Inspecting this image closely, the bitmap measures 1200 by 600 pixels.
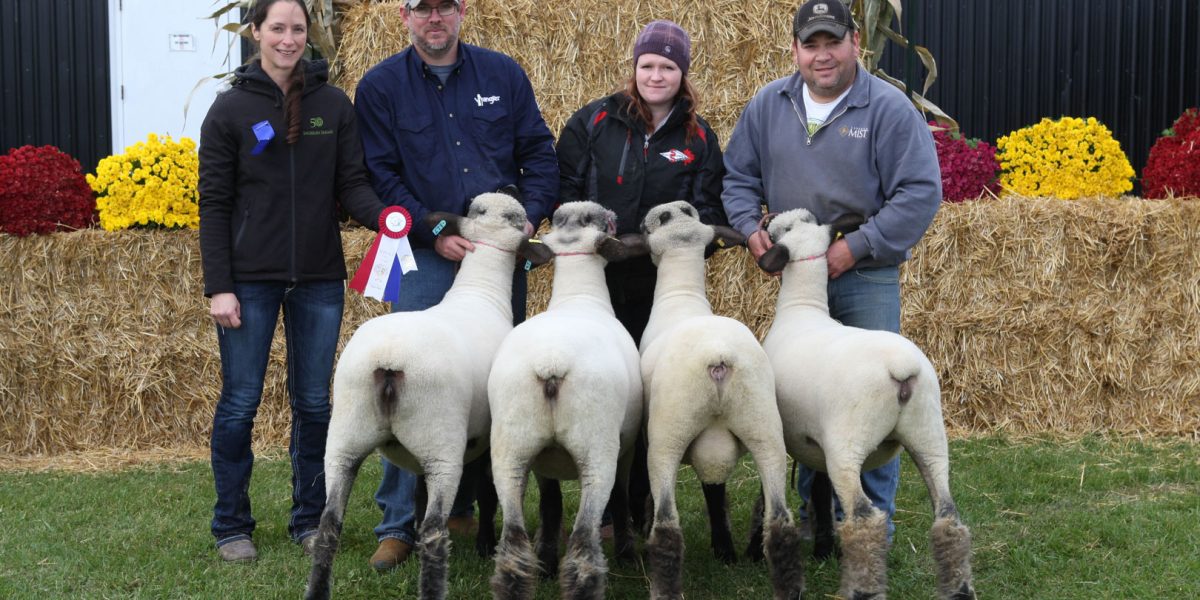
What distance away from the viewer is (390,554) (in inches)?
197

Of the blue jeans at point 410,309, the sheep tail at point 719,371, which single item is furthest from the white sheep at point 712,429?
the blue jeans at point 410,309

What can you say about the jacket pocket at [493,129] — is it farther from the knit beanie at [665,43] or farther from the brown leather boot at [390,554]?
the brown leather boot at [390,554]

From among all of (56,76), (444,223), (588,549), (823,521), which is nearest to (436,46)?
(444,223)

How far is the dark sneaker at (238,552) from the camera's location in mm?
5086

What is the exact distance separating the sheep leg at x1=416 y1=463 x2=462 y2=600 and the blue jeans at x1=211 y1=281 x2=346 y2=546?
1345 millimetres

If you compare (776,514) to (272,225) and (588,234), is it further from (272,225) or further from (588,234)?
(272,225)

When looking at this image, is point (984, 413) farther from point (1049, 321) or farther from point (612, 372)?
point (612, 372)

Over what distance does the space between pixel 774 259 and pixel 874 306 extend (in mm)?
596

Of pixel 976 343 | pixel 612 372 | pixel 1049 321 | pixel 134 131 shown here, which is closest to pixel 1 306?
pixel 134 131

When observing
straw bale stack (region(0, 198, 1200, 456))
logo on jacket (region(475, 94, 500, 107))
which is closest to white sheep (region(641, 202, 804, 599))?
logo on jacket (region(475, 94, 500, 107))

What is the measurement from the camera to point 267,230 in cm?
500

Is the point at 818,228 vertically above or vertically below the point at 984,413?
above

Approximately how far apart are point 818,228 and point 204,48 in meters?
7.47

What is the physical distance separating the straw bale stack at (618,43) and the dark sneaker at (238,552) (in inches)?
137
